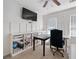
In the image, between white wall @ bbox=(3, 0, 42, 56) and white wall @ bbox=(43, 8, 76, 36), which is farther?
white wall @ bbox=(43, 8, 76, 36)

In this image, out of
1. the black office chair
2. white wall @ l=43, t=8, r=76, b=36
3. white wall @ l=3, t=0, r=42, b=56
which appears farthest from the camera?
white wall @ l=43, t=8, r=76, b=36

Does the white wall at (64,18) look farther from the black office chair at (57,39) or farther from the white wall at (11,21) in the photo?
the white wall at (11,21)

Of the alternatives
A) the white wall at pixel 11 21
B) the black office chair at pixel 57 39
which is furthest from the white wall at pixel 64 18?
the white wall at pixel 11 21

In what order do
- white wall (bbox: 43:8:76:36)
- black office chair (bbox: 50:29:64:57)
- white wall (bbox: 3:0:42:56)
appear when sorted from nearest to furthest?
white wall (bbox: 3:0:42:56)
black office chair (bbox: 50:29:64:57)
white wall (bbox: 43:8:76:36)

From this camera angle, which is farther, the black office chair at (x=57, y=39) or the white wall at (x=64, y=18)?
the white wall at (x=64, y=18)

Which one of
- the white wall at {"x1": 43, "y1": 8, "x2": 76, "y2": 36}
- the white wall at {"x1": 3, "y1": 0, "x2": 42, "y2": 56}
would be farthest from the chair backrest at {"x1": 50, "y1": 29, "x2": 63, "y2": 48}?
the white wall at {"x1": 43, "y1": 8, "x2": 76, "y2": 36}

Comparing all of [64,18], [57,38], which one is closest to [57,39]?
[57,38]

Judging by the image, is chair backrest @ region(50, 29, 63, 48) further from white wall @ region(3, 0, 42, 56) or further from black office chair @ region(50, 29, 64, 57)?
white wall @ region(3, 0, 42, 56)

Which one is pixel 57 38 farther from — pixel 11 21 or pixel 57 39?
pixel 11 21

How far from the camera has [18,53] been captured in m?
4.18

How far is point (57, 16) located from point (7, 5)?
4472 mm

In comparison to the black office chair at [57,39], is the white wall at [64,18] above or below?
above

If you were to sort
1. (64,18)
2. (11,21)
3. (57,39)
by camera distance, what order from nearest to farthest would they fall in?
(11,21) → (57,39) → (64,18)

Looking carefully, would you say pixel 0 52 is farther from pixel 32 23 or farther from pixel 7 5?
pixel 32 23
